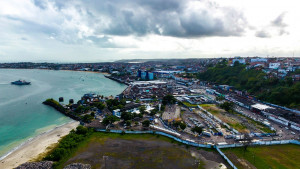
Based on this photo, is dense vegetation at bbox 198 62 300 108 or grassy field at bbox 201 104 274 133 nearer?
grassy field at bbox 201 104 274 133

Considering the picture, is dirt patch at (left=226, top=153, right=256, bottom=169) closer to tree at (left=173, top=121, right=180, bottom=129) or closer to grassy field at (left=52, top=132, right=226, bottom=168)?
grassy field at (left=52, top=132, right=226, bottom=168)

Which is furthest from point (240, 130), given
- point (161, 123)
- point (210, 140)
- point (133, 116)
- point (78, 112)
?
point (78, 112)

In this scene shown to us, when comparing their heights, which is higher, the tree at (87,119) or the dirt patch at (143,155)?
the tree at (87,119)

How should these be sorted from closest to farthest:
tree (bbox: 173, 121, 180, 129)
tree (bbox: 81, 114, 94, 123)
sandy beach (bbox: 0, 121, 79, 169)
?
sandy beach (bbox: 0, 121, 79, 169)
tree (bbox: 173, 121, 180, 129)
tree (bbox: 81, 114, 94, 123)

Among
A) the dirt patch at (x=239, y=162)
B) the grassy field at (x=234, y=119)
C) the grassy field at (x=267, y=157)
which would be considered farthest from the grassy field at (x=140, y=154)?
the grassy field at (x=234, y=119)

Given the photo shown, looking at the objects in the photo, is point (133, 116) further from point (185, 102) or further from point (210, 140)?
point (185, 102)

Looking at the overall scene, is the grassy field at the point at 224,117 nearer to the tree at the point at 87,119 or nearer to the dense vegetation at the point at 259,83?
the dense vegetation at the point at 259,83

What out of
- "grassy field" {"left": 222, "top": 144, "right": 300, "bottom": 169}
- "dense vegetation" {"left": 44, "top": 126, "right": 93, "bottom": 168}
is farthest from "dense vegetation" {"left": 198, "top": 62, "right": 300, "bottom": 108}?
"dense vegetation" {"left": 44, "top": 126, "right": 93, "bottom": 168}
